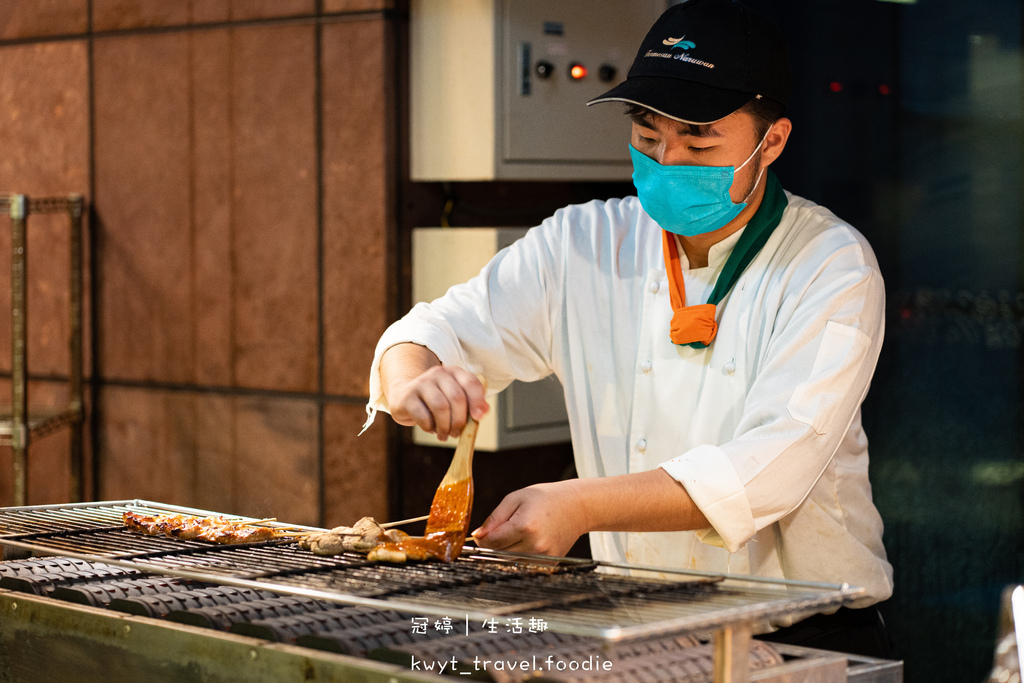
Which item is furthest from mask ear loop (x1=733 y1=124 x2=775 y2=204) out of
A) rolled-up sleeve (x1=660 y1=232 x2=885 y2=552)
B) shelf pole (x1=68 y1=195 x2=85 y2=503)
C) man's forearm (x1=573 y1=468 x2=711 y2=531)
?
shelf pole (x1=68 y1=195 x2=85 y2=503)

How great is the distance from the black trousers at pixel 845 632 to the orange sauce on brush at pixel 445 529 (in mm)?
599

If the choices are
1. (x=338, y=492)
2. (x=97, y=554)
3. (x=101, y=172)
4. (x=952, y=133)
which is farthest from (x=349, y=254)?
(x=97, y=554)

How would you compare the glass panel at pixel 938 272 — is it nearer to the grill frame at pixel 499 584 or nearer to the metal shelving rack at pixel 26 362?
the grill frame at pixel 499 584

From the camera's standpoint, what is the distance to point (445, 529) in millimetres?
2043

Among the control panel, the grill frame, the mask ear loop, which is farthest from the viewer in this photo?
the control panel

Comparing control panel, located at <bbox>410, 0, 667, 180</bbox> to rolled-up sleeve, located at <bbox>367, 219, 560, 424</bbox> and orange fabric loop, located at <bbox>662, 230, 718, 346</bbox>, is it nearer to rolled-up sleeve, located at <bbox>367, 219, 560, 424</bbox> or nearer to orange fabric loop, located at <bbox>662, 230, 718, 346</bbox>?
rolled-up sleeve, located at <bbox>367, 219, 560, 424</bbox>

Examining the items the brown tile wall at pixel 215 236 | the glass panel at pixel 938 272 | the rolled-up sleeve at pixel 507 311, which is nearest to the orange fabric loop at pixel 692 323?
the rolled-up sleeve at pixel 507 311

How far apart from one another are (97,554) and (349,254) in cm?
244

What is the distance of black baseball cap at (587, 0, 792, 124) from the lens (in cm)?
218

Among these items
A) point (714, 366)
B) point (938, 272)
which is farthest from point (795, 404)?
point (938, 272)

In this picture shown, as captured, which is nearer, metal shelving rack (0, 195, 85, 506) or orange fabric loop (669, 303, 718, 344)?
orange fabric loop (669, 303, 718, 344)

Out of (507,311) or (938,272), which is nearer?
(507,311)

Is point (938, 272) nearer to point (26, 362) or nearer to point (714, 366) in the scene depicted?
point (714, 366)

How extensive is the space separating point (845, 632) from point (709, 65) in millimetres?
1040
